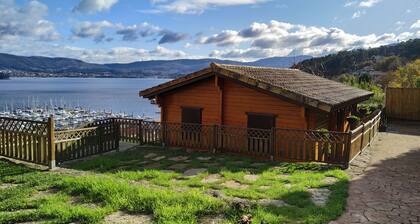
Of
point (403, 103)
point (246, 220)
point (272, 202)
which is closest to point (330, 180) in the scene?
point (272, 202)

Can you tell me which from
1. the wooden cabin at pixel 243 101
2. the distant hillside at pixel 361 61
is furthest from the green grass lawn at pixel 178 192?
the distant hillside at pixel 361 61

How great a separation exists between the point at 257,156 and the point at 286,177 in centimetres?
365

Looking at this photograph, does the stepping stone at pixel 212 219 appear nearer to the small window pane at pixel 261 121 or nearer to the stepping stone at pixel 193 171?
the stepping stone at pixel 193 171

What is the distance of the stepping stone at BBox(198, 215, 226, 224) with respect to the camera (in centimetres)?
650

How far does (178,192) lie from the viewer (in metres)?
8.14

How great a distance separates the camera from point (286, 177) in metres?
10.5

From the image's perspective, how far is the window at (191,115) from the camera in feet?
55.1

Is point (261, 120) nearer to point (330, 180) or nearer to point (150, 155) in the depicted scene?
point (150, 155)

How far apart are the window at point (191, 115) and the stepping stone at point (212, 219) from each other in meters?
10.1

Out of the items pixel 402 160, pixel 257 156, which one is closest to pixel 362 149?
pixel 402 160

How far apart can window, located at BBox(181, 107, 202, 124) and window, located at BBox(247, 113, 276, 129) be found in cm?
258

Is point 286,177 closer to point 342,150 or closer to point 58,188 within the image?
point 342,150

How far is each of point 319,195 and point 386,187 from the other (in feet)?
7.49

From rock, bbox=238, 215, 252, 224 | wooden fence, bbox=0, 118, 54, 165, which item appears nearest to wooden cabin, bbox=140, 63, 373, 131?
Result: wooden fence, bbox=0, 118, 54, 165
